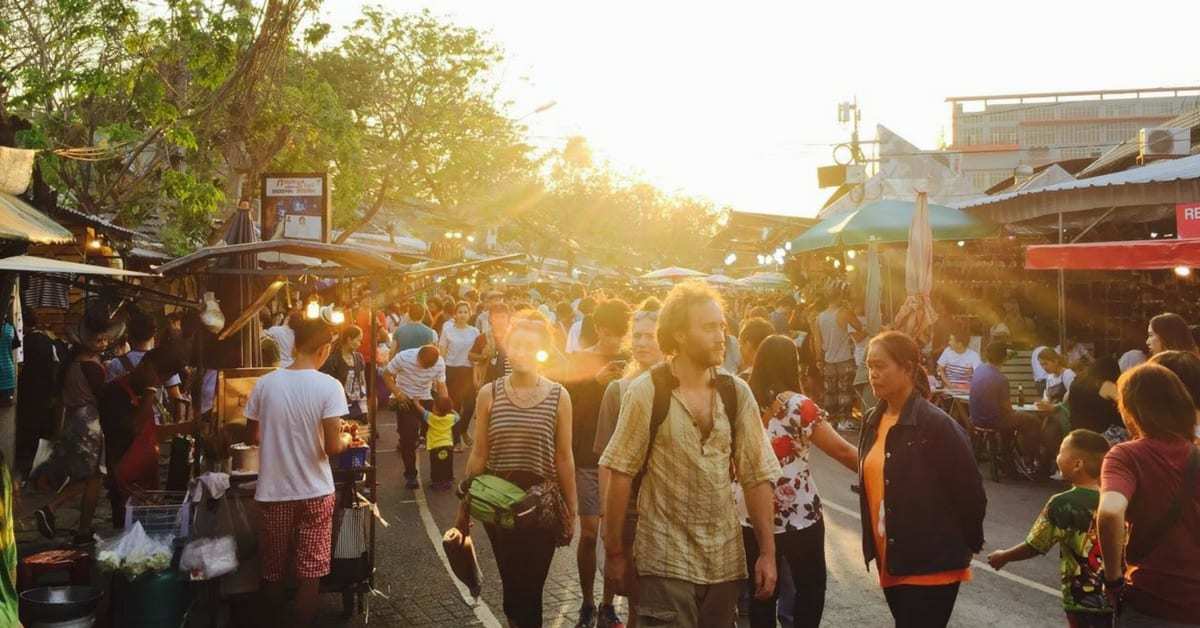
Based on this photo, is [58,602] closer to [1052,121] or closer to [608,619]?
[608,619]

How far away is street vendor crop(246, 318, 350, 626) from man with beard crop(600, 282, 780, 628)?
2.32 m

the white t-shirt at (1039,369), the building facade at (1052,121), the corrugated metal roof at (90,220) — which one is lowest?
the white t-shirt at (1039,369)

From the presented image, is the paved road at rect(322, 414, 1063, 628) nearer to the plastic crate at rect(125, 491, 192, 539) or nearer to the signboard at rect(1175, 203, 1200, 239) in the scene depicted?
the plastic crate at rect(125, 491, 192, 539)

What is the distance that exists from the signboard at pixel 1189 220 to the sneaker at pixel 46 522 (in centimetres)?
1241

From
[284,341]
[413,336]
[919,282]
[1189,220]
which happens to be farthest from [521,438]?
[1189,220]

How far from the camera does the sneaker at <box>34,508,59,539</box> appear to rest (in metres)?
8.41

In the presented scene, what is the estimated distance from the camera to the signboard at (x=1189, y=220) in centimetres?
1143

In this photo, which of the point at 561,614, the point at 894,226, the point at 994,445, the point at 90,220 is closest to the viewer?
the point at 561,614

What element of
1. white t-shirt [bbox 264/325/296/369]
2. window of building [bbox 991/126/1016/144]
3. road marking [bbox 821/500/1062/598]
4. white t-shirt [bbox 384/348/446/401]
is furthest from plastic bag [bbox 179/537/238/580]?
window of building [bbox 991/126/1016/144]

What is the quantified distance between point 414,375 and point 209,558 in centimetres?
537

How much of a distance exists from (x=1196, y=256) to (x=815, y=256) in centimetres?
1212

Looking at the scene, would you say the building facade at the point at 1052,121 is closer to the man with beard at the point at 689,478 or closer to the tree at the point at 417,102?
the tree at the point at 417,102

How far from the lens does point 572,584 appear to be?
7246 millimetres

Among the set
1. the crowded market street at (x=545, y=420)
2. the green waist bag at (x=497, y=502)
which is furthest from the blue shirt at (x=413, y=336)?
the green waist bag at (x=497, y=502)
